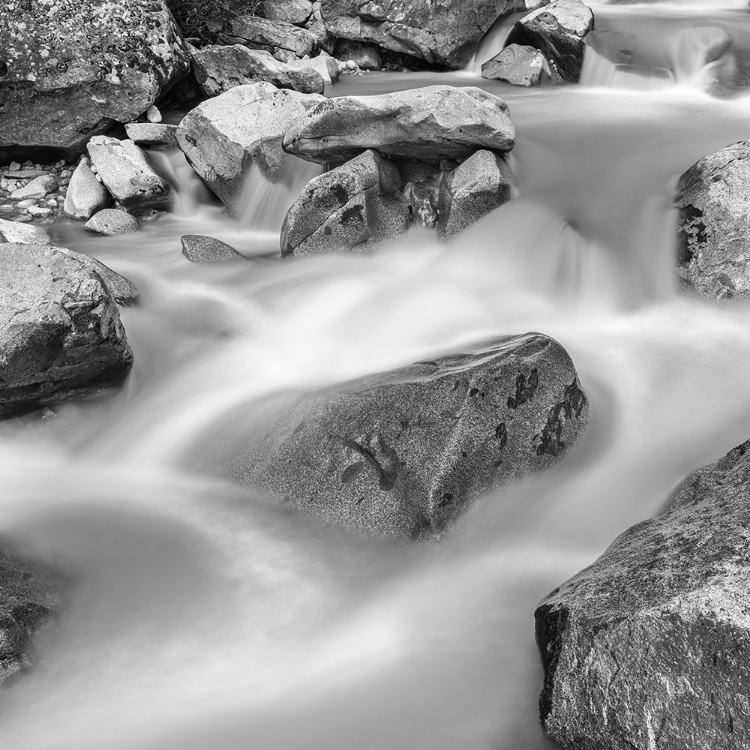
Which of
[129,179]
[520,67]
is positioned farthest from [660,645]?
[520,67]

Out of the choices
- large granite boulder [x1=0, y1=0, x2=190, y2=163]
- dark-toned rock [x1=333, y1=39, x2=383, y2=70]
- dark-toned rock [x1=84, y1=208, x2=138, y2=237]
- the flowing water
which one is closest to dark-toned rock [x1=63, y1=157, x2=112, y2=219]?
dark-toned rock [x1=84, y1=208, x2=138, y2=237]

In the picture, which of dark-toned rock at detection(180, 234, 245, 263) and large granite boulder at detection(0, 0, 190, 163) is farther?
large granite boulder at detection(0, 0, 190, 163)

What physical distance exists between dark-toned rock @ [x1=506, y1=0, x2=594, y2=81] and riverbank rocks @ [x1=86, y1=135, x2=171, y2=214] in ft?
19.3

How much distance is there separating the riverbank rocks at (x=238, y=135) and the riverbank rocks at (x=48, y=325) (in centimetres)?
362

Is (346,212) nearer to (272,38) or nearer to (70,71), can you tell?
(70,71)

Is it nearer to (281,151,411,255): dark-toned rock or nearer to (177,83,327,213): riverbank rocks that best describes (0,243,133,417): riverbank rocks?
(281,151,411,255): dark-toned rock

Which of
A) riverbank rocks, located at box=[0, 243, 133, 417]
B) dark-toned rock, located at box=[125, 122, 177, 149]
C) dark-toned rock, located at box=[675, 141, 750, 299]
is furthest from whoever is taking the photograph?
dark-toned rock, located at box=[125, 122, 177, 149]

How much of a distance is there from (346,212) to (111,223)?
2.92m

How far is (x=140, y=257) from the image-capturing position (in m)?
8.05

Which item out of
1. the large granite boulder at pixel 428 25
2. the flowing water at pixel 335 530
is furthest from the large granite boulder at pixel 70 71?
the large granite boulder at pixel 428 25

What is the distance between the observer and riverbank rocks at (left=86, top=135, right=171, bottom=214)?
29.5ft

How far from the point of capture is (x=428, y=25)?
1257 centimetres

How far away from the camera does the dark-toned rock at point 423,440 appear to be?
4148 mm

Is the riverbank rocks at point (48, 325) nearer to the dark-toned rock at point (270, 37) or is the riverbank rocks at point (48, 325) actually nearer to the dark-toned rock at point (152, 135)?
the dark-toned rock at point (152, 135)
